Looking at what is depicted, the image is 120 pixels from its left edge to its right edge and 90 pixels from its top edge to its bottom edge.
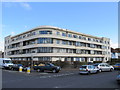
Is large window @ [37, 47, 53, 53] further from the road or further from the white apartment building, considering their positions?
the road

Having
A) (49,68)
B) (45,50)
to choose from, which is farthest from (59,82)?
(45,50)

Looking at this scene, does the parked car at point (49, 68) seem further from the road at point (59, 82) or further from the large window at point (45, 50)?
the large window at point (45, 50)

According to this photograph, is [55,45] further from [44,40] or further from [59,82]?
[59,82]

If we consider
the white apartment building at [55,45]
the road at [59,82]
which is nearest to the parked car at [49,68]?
the road at [59,82]

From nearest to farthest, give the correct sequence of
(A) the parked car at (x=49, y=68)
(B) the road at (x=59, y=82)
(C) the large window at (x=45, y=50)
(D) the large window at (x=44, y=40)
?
(B) the road at (x=59, y=82) → (A) the parked car at (x=49, y=68) → (C) the large window at (x=45, y=50) → (D) the large window at (x=44, y=40)

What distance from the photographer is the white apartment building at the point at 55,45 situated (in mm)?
44281

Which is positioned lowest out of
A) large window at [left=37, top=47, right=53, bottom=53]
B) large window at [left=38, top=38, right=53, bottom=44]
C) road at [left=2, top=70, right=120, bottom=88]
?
road at [left=2, top=70, right=120, bottom=88]

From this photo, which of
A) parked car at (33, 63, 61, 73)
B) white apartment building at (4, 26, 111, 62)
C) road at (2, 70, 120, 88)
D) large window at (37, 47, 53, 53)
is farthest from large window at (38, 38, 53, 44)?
road at (2, 70, 120, 88)

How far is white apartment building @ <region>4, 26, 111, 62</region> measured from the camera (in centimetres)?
4428

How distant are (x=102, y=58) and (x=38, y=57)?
125 ft

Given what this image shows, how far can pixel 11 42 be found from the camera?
64.7 meters

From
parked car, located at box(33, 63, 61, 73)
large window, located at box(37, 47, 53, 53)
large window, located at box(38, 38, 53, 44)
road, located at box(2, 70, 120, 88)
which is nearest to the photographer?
road, located at box(2, 70, 120, 88)

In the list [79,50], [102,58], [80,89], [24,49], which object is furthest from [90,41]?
[80,89]

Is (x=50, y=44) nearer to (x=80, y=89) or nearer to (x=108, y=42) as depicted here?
(x=80, y=89)
